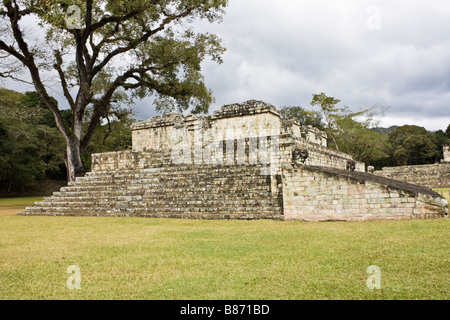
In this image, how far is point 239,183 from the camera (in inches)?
394

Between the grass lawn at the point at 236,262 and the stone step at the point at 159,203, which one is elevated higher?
the stone step at the point at 159,203

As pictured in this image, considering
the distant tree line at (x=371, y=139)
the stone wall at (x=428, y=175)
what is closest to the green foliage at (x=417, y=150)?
the distant tree line at (x=371, y=139)

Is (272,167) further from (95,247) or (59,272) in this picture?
(59,272)

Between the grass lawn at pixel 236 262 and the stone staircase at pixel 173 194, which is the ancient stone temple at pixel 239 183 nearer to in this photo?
the stone staircase at pixel 173 194

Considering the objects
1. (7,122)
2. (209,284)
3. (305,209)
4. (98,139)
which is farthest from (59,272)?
(7,122)

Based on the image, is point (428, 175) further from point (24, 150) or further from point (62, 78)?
point (24, 150)

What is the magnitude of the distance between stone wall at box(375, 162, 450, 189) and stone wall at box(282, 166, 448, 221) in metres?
16.9

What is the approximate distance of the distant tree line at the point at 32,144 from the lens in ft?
74.0

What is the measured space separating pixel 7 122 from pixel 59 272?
2783 centimetres

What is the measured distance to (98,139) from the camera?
23.2 metres

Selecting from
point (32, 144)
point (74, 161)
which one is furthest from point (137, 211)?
point (32, 144)

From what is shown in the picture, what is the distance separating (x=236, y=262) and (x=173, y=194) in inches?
262

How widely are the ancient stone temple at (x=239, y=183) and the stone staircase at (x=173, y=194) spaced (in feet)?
0.10
